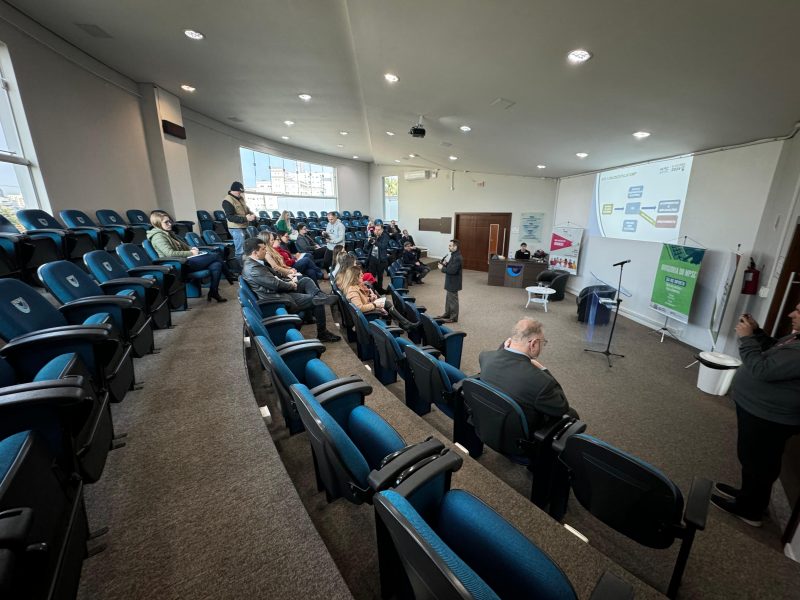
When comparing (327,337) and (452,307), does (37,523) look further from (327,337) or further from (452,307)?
(452,307)

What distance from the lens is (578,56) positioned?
2.67 m

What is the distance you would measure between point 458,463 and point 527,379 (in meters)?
0.93

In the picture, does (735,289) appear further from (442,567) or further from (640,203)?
(442,567)

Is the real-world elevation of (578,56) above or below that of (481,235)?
above

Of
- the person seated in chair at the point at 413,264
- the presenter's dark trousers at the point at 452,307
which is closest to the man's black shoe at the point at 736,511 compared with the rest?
the presenter's dark trousers at the point at 452,307

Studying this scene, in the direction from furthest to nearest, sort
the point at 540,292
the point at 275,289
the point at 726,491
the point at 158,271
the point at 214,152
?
the point at 214,152, the point at 540,292, the point at 275,289, the point at 158,271, the point at 726,491

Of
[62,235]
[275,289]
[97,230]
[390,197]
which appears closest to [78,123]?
[97,230]

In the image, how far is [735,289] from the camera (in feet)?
14.0

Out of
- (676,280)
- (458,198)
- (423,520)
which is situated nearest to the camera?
(423,520)

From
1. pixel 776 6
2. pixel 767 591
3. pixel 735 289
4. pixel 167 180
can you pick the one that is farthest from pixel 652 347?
pixel 167 180

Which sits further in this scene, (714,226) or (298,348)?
(714,226)

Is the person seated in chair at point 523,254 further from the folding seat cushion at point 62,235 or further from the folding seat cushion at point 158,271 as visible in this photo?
the folding seat cushion at point 62,235

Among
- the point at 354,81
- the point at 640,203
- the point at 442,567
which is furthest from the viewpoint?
the point at 640,203

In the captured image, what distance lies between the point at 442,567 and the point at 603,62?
12.1 ft
